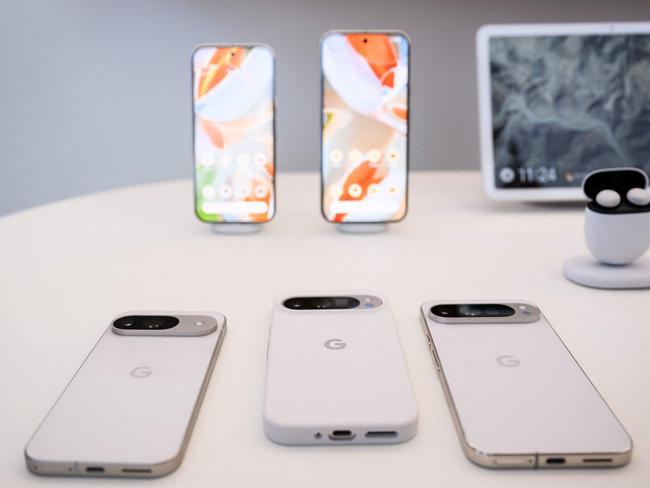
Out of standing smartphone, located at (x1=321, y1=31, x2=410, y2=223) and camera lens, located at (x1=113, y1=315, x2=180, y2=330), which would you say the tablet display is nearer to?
standing smartphone, located at (x1=321, y1=31, x2=410, y2=223)

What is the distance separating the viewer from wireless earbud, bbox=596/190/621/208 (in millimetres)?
606

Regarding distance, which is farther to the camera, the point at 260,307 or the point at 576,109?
the point at 576,109

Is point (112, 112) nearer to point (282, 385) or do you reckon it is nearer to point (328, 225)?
point (328, 225)

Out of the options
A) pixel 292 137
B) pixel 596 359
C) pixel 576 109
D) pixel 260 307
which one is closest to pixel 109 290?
pixel 260 307

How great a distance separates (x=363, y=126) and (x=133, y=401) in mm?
461

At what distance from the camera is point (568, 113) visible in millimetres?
862

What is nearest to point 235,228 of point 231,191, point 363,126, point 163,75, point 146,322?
point 231,191

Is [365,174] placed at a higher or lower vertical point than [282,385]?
higher

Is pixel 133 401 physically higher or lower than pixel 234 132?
lower

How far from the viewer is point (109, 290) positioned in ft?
2.04

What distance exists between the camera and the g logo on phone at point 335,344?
467 mm

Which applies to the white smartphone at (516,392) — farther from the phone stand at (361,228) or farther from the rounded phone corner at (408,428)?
the phone stand at (361,228)

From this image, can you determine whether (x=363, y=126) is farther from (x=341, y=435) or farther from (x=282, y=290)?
(x=341, y=435)

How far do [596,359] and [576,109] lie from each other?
46cm
